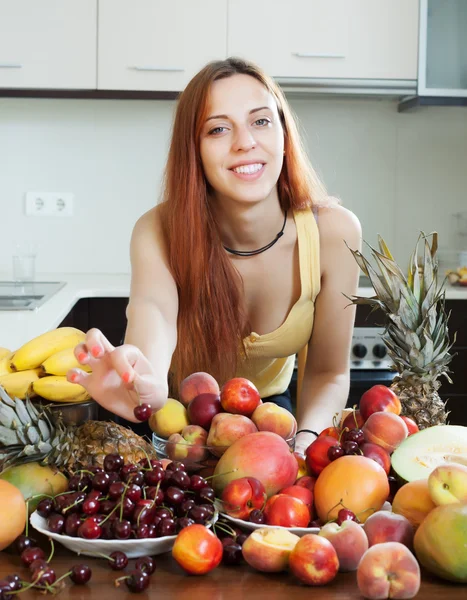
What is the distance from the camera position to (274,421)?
989 mm

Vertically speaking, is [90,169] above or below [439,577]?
above

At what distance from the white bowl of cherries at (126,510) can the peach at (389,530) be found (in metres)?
0.17

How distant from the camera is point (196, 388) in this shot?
1076 mm

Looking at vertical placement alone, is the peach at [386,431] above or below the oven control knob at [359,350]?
above

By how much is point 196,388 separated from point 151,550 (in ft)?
0.97

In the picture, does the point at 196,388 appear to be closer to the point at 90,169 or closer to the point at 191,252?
the point at 191,252

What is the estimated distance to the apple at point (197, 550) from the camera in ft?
2.53

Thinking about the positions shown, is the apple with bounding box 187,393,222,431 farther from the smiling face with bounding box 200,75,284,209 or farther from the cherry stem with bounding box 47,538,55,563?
the smiling face with bounding box 200,75,284,209

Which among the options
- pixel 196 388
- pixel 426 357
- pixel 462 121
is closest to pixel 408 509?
pixel 196 388

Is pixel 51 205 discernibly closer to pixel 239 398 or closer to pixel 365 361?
pixel 365 361

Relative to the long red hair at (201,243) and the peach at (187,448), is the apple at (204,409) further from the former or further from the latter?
the long red hair at (201,243)

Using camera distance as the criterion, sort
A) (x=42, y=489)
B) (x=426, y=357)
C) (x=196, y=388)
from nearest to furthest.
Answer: (x=42, y=489) < (x=196, y=388) < (x=426, y=357)

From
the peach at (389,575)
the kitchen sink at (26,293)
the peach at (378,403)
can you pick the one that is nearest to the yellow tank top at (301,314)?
the peach at (378,403)

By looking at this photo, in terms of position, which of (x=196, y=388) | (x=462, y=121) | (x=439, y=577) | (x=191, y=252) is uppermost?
(x=462, y=121)
